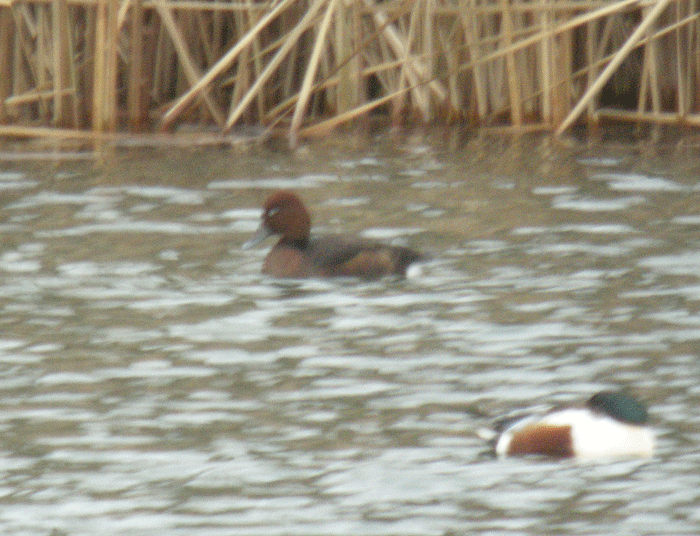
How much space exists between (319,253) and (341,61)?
14.2ft

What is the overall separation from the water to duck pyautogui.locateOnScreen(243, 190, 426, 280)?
0.37ft

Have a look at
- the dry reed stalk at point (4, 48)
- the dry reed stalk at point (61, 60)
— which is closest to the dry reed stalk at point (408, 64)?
the dry reed stalk at point (61, 60)

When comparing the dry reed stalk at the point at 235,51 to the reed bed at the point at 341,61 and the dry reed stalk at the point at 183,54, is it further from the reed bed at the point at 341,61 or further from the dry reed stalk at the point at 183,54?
the dry reed stalk at the point at 183,54

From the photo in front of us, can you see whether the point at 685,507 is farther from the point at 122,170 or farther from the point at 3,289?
the point at 122,170

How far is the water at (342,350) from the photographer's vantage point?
489 centimetres

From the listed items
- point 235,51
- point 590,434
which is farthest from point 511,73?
point 590,434

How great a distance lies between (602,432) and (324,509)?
99 centimetres

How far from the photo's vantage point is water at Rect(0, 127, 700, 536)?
4.89 m

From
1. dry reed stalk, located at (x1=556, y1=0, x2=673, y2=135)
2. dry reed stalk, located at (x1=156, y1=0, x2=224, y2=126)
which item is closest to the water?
dry reed stalk, located at (x1=556, y1=0, x2=673, y2=135)

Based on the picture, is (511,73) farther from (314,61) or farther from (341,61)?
(314,61)

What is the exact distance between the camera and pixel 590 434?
17.3ft

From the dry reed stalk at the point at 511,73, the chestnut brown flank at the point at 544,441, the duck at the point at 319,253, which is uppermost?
the dry reed stalk at the point at 511,73

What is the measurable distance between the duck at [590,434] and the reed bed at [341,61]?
6.17 m

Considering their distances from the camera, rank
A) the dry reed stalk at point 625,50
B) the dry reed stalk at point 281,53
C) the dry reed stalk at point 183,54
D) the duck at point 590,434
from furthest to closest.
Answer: the dry reed stalk at point 183,54
the dry reed stalk at point 281,53
the dry reed stalk at point 625,50
the duck at point 590,434
